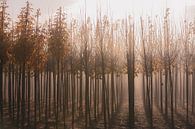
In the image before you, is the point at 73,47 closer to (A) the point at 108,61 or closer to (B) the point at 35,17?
(A) the point at 108,61

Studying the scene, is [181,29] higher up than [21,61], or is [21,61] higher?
[181,29]

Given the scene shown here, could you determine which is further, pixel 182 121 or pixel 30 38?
pixel 182 121

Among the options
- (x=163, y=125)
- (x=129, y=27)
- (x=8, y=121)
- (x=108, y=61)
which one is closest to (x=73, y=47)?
(x=108, y=61)

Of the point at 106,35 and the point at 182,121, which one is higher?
the point at 106,35

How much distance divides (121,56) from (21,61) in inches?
491

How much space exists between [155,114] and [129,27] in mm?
8020

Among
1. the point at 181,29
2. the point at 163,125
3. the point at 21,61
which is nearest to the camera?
the point at 21,61

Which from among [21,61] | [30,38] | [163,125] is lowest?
[163,125]

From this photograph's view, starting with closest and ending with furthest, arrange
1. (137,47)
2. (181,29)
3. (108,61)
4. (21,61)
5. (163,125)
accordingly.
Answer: (21,61), (163,125), (181,29), (108,61), (137,47)

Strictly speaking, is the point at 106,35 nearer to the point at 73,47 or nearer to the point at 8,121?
the point at 73,47

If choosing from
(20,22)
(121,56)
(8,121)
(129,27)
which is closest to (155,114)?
(121,56)

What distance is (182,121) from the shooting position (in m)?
21.8

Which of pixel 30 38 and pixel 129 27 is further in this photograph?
pixel 129 27

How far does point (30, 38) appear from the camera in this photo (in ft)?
Answer: 62.5
